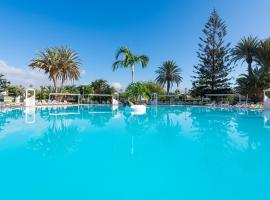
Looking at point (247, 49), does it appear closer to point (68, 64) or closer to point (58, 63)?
point (68, 64)

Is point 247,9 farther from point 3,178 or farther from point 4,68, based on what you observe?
point 4,68

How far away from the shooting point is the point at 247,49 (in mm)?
27766

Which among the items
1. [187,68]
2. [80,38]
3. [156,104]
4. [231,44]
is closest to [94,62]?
[80,38]

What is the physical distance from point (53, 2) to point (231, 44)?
25.2 metres

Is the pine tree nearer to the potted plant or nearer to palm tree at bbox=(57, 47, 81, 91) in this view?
the potted plant

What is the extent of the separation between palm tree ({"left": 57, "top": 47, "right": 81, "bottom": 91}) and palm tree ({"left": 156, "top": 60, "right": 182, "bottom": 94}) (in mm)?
14814

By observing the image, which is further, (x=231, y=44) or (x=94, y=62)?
(x=94, y=62)

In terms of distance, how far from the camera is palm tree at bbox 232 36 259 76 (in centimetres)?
2751

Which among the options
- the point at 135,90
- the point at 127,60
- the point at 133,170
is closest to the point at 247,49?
the point at 127,60

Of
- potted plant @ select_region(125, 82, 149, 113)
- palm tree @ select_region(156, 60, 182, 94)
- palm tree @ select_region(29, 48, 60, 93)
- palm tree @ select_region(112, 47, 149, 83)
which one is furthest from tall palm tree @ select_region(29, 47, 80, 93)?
palm tree @ select_region(156, 60, 182, 94)

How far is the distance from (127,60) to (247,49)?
59.5ft

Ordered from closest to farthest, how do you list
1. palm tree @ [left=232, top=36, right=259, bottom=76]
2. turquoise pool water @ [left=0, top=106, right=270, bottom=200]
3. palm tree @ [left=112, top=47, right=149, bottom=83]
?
turquoise pool water @ [left=0, top=106, right=270, bottom=200] → palm tree @ [left=112, top=47, right=149, bottom=83] → palm tree @ [left=232, top=36, right=259, bottom=76]

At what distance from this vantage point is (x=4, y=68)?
31.5 metres

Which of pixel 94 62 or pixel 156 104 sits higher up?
pixel 94 62
